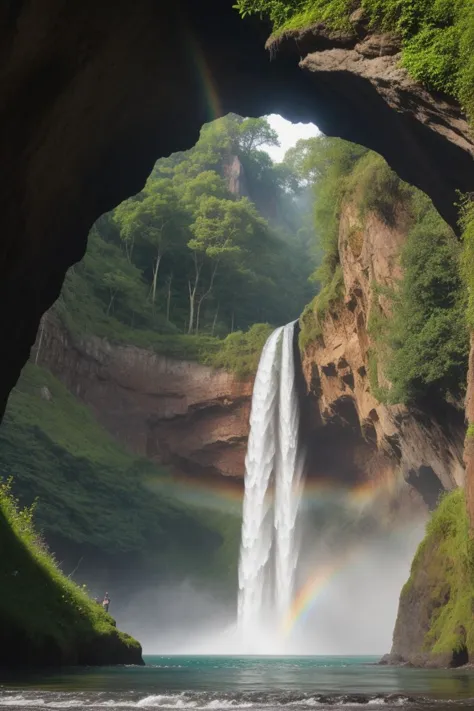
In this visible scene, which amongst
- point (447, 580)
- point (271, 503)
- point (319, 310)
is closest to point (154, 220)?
point (319, 310)

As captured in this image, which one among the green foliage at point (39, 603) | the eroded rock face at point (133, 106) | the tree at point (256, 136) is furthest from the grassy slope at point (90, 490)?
the tree at point (256, 136)

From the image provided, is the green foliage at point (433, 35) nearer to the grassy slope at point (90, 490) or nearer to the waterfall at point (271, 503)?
the waterfall at point (271, 503)

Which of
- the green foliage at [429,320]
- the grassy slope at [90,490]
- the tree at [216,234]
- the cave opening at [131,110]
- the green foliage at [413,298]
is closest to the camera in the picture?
the cave opening at [131,110]

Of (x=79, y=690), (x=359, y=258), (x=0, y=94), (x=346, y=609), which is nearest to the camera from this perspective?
(x=0, y=94)

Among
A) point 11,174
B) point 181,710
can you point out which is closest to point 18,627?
point 181,710

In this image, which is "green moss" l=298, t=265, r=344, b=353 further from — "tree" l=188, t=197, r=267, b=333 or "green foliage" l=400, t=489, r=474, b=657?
"tree" l=188, t=197, r=267, b=333

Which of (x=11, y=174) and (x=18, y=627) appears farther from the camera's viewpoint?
(x=18, y=627)

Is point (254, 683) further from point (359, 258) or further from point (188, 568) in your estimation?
point (188, 568)
